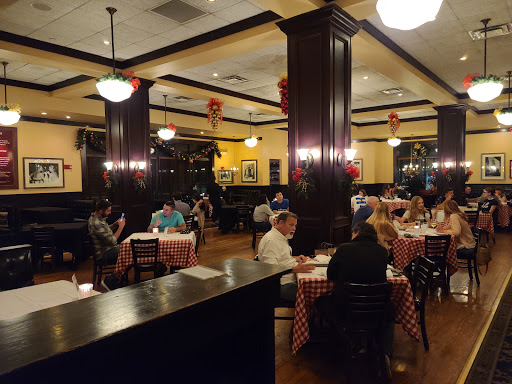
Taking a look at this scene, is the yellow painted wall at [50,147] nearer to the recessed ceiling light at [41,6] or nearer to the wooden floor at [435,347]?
the wooden floor at [435,347]

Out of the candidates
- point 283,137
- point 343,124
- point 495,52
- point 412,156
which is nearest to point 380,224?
point 343,124

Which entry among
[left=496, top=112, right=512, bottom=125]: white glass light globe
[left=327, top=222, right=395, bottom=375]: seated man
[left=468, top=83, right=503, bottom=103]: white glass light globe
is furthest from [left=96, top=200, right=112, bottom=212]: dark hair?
[left=496, top=112, right=512, bottom=125]: white glass light globe

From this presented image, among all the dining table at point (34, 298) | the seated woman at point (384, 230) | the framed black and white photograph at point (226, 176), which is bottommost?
the dining table at point (34, 298)

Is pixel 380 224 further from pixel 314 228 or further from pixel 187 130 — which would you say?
pixel 187 130

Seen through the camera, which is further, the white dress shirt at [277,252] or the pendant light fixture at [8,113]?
the pendant light fixture at [8,113]

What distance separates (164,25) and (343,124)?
3.27m

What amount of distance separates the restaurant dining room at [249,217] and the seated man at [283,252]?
0.08 feet

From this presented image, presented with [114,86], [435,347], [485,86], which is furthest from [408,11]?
[485,86]

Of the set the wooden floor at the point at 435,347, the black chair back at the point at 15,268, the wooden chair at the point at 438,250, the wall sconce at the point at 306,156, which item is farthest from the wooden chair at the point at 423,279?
the black chair back at the point at 15,268

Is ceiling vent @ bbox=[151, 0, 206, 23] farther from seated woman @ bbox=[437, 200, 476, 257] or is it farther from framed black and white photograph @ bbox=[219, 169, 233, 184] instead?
framed black and white photograph @ bbox=[219, 169, 233, 184]

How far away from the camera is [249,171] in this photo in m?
16.4

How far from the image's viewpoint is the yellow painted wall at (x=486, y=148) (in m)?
14.3

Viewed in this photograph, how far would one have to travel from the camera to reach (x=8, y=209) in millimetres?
8477

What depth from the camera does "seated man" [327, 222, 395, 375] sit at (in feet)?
9.78
